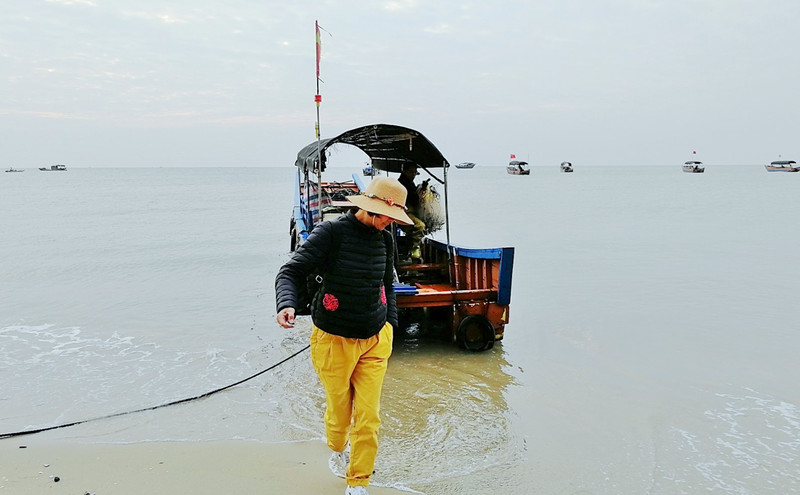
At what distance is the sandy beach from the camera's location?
3.97 m

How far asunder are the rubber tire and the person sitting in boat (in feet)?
6.21

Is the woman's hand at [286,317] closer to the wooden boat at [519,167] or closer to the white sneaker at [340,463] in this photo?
the white sneaker at [340,463]

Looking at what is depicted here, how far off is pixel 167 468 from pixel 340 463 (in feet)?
4.12

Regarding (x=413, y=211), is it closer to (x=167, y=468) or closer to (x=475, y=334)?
(x=475, y=334)

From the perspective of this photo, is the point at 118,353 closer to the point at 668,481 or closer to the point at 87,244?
the point at 668,481

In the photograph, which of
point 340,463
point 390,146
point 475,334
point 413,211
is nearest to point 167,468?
point 340,463

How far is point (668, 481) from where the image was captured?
4.46 meters

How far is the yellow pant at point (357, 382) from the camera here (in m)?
3.32

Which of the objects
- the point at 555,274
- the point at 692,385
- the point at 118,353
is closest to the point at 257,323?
the point at 118,353

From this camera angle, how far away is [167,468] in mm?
4336

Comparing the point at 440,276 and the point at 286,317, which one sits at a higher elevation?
the point at 286,317

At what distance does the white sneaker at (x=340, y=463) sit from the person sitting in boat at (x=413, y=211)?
483 centimetres

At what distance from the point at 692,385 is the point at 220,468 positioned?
202 inches

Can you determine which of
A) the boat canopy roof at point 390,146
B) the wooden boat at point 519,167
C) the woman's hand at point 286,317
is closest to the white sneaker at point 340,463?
the woman's hand at point 286,317
